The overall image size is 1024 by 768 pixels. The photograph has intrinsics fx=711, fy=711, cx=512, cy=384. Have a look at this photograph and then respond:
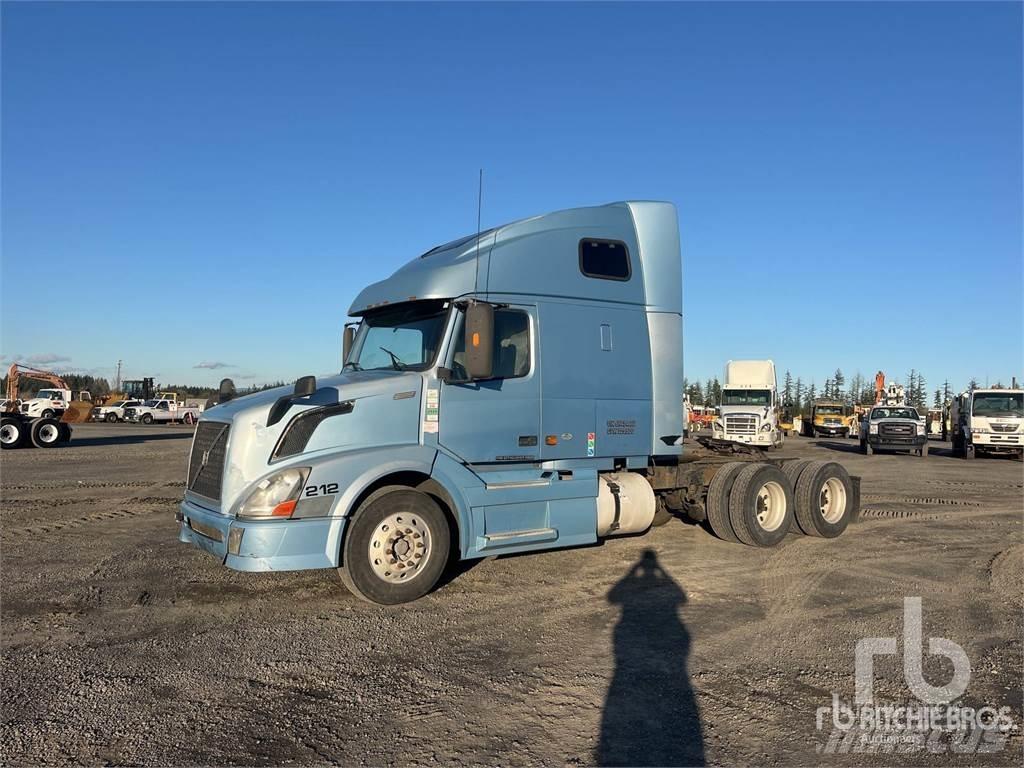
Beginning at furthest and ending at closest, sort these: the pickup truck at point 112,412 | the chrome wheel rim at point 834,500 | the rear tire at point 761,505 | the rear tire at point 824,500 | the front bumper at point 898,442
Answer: the pickup truck at point 112,412 → the front bumper at point 898,442 → the chrome wheel rim at point 834,500 → the rear tire at point 824,500 → the rear tire at point 761,505

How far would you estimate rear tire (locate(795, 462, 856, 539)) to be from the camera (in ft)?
30.3

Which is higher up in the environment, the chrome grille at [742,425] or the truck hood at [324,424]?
the truck hood at [324,424]

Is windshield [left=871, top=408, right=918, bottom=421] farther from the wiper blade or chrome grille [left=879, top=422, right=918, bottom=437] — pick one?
the wiper blade

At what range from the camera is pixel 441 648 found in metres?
5.23

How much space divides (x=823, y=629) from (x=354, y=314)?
5.54 meters

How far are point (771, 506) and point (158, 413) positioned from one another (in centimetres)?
5130

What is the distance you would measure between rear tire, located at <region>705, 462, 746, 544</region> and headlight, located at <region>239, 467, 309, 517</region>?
5.20m

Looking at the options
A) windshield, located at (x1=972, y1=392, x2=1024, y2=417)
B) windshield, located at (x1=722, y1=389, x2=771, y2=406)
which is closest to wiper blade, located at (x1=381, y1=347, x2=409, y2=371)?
windshield, located at (x1=722, y1=389, x2=771, y2=406)

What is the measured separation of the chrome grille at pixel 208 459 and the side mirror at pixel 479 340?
7.30 ft

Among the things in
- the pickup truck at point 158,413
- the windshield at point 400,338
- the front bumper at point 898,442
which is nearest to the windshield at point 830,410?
the front bumper at point 898,442

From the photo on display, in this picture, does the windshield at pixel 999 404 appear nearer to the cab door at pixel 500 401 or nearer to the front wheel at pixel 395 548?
the cab door at pixel 500 401

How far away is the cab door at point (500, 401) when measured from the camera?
6.69 metres

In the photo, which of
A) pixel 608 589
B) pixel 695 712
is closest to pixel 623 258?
pixel 608 589

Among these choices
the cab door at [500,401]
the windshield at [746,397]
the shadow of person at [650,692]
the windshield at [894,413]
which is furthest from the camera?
the windshield at [894,413]
